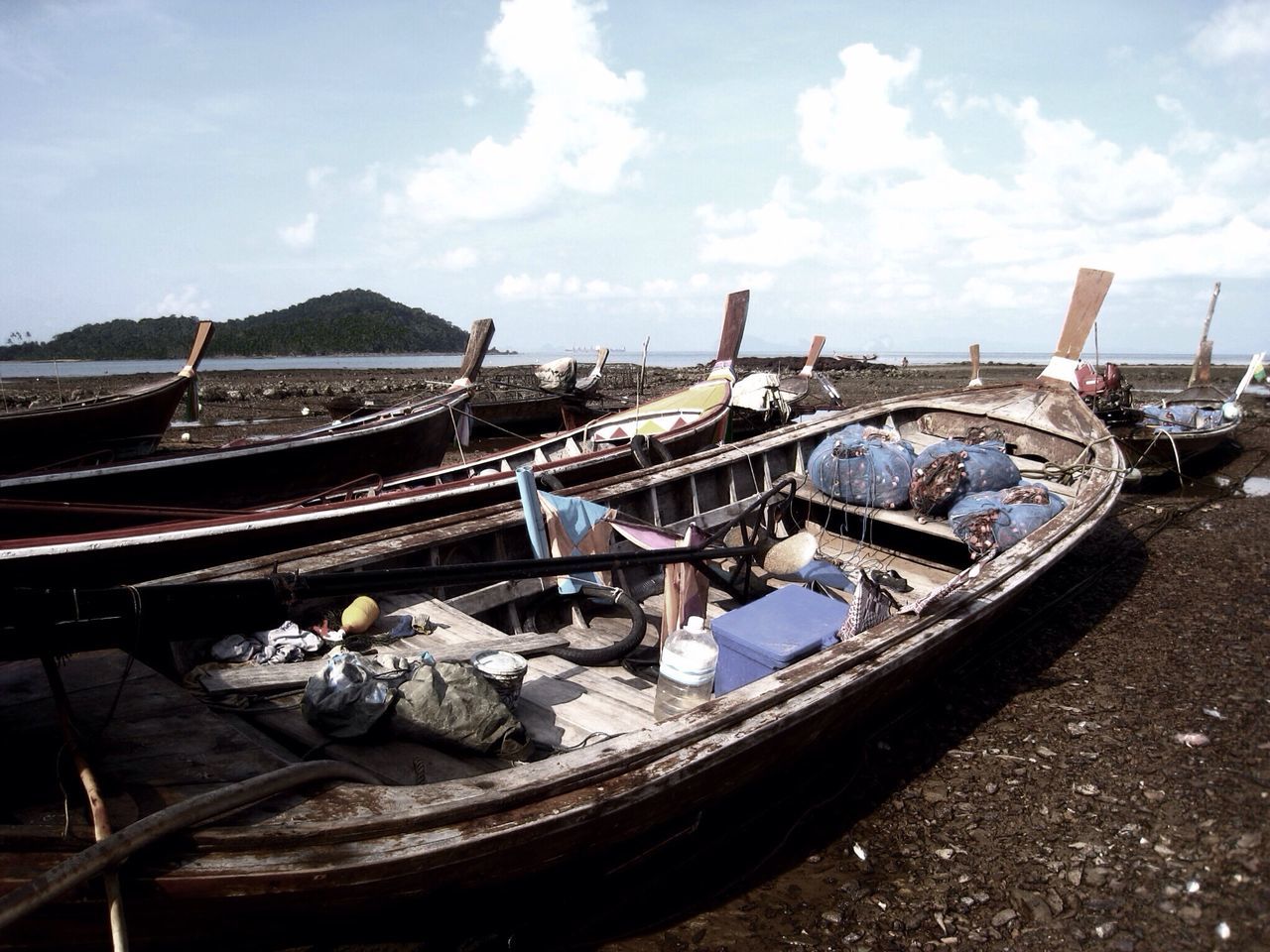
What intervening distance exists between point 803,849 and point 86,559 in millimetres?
5085

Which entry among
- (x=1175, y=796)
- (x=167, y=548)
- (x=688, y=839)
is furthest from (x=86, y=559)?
(x=1175, y=796)

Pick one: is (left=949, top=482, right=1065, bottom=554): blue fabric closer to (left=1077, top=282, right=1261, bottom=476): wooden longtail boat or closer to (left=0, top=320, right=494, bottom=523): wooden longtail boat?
(left=0, top=320, right=494, bottom=523): wooden longtail boat

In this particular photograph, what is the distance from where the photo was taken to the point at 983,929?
133 inches

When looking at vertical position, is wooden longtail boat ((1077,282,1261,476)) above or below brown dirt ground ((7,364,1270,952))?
above

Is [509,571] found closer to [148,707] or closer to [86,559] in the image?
[148,707]

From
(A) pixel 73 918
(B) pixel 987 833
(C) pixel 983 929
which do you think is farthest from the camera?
(B) pixel 987 833

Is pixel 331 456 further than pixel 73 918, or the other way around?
pixel 331 456

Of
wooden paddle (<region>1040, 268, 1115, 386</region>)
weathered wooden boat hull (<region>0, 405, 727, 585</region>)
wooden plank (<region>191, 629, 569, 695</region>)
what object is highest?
wooden paddle (<region>1040, 268, 1115, 386</region>)

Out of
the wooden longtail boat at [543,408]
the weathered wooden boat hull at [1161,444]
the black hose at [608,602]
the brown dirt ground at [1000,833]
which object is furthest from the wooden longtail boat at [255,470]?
the weathered wooden boat hull at [1161,444]

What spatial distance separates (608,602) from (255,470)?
19.3 ft

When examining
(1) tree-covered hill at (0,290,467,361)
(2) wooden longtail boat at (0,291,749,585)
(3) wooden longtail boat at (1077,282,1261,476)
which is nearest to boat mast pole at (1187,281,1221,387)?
(3) wooden longtail boat at (1077,282,1261,476)

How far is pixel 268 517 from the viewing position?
6090mm

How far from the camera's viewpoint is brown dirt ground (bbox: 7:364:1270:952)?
329cm

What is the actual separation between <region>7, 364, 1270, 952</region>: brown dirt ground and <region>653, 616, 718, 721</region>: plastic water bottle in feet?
1.98
